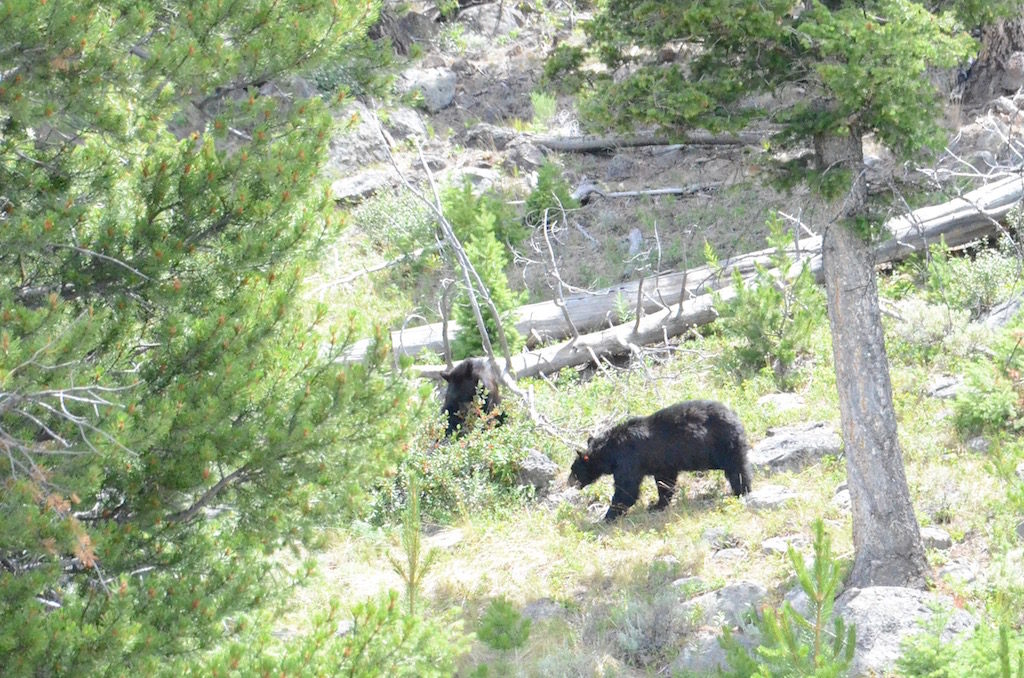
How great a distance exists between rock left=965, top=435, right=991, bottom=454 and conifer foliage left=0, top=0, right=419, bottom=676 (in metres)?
5.84

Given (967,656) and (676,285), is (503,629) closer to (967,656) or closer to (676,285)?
(967,656)

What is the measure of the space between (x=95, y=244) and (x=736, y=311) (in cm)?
817

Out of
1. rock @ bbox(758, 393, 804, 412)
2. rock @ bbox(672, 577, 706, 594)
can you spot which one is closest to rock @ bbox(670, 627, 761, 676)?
rock @ bbox(672, 577, 706, 594)

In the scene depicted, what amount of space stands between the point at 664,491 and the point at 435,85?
49.1ft

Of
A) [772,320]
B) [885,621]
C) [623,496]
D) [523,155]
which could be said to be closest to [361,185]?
[523,155]

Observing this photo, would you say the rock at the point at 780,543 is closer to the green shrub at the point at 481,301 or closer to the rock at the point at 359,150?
the green shrub at the point at 481,301

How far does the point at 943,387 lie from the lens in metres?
11.0

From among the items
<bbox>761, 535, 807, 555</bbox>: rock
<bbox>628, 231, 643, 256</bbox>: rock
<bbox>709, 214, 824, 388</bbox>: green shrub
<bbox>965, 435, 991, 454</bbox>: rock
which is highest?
<bbox>965, 435, 991, 454</bbox>: rock

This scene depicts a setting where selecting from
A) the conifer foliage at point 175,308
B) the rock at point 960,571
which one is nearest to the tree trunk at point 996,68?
the rock at point 960,571

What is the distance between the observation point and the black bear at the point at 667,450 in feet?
31.9

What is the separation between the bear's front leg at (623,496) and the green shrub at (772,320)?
2.84 m

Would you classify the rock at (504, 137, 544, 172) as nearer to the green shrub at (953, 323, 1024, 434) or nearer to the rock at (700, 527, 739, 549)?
the green shrub at (953, 323, 1024, 434)

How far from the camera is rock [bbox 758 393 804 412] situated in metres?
11.4

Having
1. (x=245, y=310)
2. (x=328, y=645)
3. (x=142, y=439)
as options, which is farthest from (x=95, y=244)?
(x=328, y=645)
